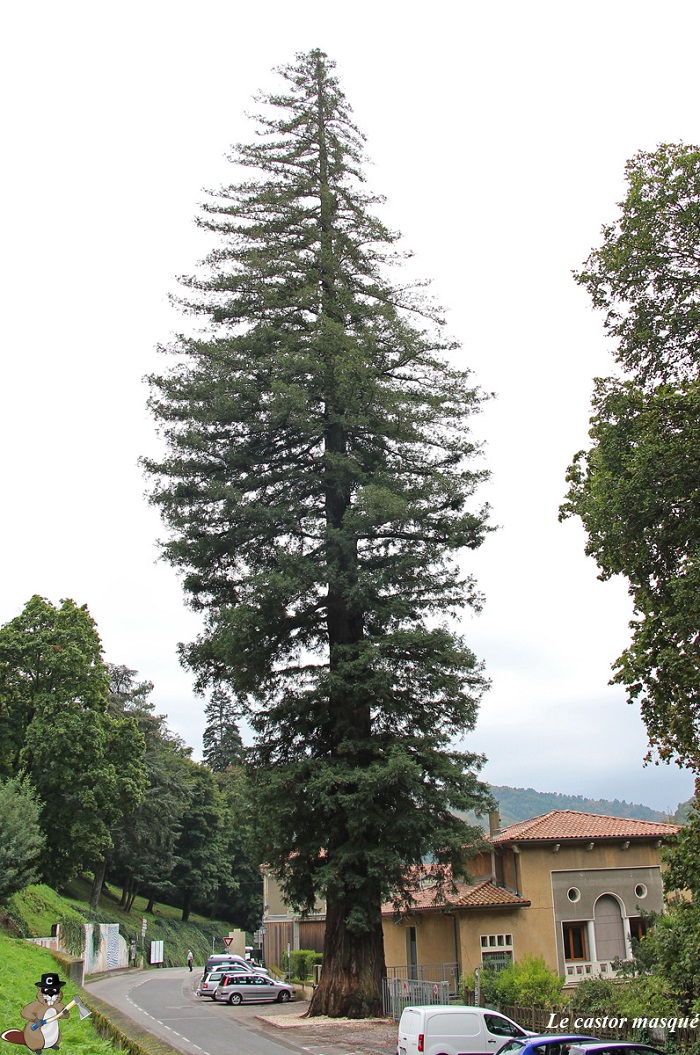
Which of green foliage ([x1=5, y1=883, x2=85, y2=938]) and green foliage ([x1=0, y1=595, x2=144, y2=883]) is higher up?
green foliage ([x1=0, y1=595, x2=144, y2=883])

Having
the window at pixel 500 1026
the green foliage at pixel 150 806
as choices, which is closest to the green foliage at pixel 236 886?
the green foliage at pixel 150 806

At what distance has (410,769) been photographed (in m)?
22.3

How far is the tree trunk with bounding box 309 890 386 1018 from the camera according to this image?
2370cm

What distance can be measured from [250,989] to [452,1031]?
1959 centimetres

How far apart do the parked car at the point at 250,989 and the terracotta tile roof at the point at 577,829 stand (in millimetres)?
9957

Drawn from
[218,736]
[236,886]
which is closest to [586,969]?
[236,886]

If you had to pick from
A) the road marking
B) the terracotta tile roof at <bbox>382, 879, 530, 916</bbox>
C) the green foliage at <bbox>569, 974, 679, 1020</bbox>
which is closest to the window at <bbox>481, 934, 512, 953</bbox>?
the terracotta tile roof at <bbox>382, 879, 530, 916</bbox>

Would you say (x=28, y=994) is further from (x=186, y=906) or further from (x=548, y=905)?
(x=186, y=906)

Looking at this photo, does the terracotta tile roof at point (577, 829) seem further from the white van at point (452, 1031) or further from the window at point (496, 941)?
the white van at point (452, 1031)

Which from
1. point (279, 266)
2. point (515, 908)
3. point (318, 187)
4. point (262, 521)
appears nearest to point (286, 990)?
point (515, 908)

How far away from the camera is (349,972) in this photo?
24.4 metres

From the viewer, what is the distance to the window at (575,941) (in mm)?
31109

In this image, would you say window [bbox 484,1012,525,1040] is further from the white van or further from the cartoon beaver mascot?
the cartoon beaver mascot

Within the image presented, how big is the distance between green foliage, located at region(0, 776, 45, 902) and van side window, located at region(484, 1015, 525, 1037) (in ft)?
69.5
